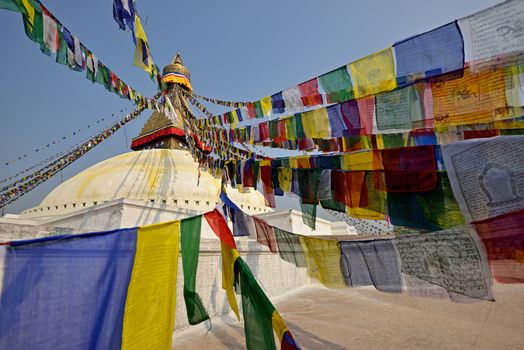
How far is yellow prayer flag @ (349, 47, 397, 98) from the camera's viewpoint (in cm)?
354

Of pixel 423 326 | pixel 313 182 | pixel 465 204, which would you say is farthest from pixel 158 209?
pixel 465 204

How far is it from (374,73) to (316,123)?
50.5 inches

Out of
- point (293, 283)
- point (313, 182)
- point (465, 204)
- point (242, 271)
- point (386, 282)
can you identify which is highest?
point (313, 182)

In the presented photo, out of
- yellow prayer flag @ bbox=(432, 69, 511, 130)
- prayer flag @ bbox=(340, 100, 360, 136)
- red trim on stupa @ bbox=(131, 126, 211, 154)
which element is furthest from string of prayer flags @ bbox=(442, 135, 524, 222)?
red trim on stupa @ bbox=(131, 126, 211, 154)

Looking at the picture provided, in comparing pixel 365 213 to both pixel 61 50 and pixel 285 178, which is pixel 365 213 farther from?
pixel 61 50

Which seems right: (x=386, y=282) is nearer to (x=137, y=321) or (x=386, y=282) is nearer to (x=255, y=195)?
(x=137, y=321)

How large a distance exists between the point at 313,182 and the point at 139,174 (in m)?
13.0

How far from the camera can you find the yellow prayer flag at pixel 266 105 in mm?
5729

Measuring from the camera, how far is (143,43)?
18.1 ft

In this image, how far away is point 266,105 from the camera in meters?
5.83

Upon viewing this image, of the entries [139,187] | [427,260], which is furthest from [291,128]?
[139,187]

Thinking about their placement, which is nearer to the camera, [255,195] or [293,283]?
[293,283]

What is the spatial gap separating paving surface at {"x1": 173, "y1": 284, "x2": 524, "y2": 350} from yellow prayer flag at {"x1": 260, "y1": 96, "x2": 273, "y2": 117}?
4.63 meters

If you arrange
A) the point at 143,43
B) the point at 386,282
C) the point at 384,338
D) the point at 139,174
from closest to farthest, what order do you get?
the point at 386,282 → the point at 143,43 → the point at 384,338 → the point at 139,174
